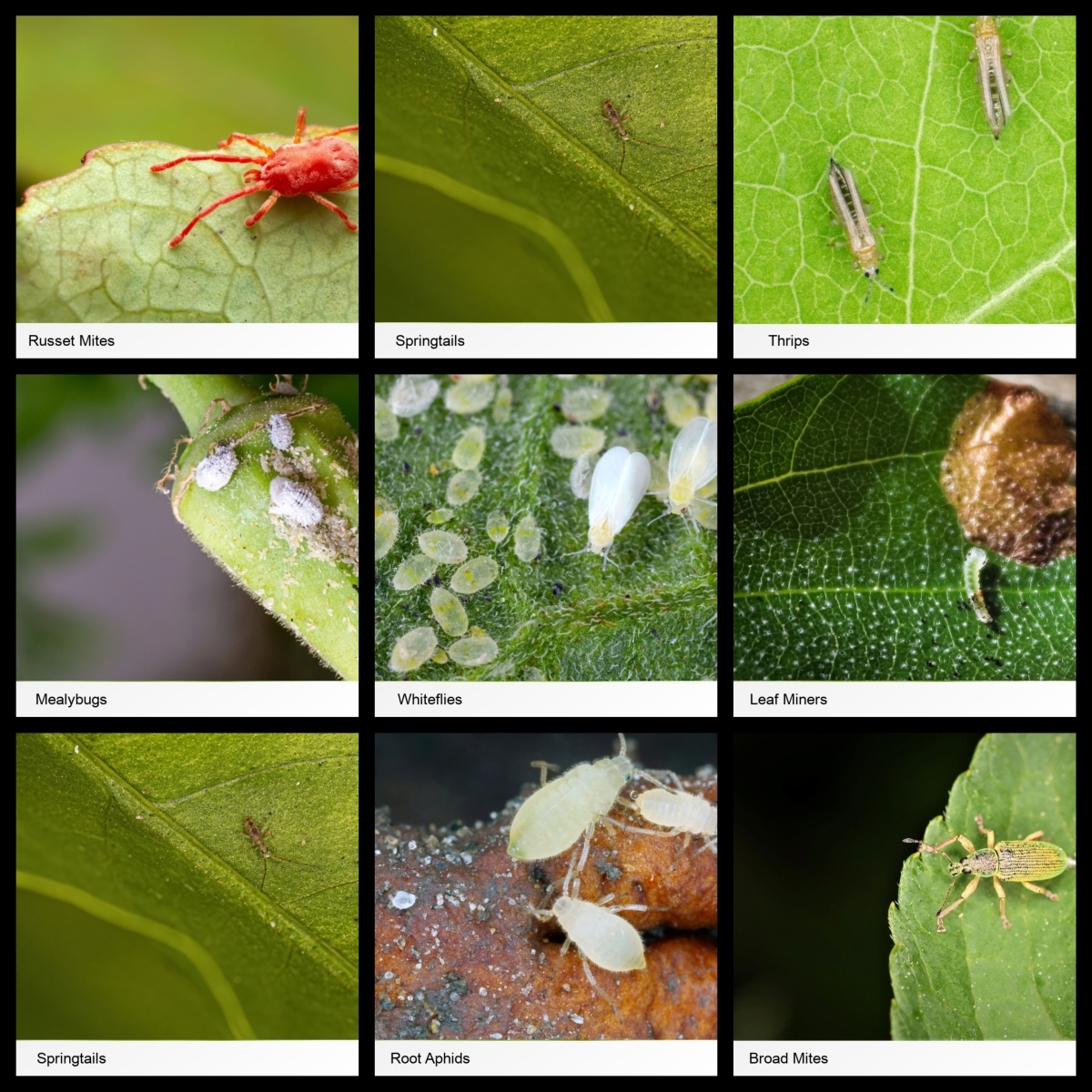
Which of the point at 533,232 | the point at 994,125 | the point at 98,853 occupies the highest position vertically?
the point at 994,125

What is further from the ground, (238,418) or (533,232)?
(533,232)

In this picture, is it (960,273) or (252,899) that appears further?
(252,899)

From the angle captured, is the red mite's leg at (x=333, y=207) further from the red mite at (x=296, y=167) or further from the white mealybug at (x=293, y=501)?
the white mealybug at (x=293, y=501)

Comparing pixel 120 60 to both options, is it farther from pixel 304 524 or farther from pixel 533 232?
pixel 304 524

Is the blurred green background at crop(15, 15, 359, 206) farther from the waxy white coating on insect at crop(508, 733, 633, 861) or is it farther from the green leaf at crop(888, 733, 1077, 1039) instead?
the green leaf at crop(888, 733, 1077, 1039)

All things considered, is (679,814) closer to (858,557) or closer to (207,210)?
(858,557)

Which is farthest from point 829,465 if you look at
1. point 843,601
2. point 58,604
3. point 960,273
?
point 58,604

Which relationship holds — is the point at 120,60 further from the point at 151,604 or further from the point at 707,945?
the point at 707,945

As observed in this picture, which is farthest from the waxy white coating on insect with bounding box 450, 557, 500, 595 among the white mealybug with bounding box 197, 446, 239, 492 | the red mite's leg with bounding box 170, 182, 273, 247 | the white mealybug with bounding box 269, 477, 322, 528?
the red mite's leg with bounding box 170, 182, 273, 247
